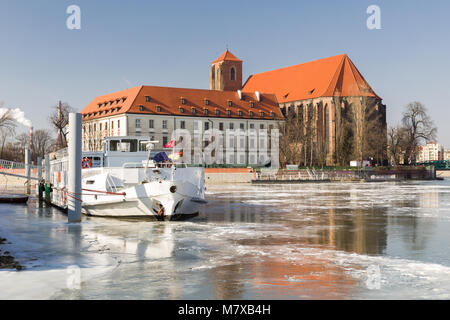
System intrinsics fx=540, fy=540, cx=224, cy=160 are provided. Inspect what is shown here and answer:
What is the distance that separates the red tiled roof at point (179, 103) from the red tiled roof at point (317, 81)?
18.9 ft

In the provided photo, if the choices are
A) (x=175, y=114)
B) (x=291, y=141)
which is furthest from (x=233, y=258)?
(x=175, y=114)

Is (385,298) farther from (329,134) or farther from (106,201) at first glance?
(329,134)

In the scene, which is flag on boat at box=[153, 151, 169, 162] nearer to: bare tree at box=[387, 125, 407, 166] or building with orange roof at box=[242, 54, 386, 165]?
building with orange roof at box=[242, 54, 386, 165]

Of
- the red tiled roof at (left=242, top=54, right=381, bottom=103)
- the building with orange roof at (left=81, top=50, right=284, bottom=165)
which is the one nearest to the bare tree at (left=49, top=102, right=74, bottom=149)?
the building with orange roof at (left=81, top=50, right=284, bottom=165)

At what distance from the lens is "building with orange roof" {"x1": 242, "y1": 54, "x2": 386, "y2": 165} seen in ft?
302

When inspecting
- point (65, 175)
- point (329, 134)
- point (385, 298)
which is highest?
point (329, 134)

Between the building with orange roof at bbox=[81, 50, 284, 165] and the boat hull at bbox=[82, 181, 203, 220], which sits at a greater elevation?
the building with orange roof at bbox=[81, 50, 284, 165]

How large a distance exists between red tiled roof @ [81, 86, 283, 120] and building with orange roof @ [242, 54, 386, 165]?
21.8ft

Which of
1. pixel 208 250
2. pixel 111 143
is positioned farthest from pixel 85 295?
pixel 111 143

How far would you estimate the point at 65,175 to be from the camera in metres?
30.3

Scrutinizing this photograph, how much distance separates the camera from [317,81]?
113438mm

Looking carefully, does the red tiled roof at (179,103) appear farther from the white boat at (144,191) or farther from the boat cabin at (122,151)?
the white boat at (144,191)

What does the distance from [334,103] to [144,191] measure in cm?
8648
